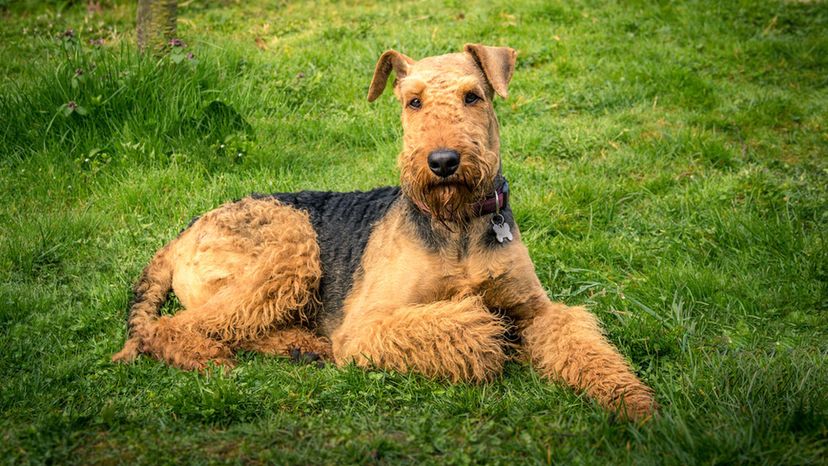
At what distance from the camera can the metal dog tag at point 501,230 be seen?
141 inches

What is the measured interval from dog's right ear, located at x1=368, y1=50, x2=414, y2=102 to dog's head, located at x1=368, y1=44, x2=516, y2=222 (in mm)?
166

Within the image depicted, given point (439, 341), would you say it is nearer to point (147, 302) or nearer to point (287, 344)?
point (287, 344)

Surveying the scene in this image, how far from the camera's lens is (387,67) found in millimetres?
4172

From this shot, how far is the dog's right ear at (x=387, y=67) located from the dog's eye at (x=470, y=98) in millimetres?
566

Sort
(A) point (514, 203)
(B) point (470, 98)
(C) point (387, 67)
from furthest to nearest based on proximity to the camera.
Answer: (A) point (514, 203), (C) point (387, 67), (B) point (470, 98)

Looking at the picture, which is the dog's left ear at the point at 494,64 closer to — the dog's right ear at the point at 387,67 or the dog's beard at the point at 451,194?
the dog's right ear at the point at 387,67

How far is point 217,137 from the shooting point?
5996 millimetres

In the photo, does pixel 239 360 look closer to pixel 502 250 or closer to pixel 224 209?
pixel 224 209

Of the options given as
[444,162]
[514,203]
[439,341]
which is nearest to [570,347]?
[439,341]

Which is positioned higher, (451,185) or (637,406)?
(451,185)

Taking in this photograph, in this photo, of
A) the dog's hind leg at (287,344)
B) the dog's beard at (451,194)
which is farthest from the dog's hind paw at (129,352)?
the dog's beard at (451,194)

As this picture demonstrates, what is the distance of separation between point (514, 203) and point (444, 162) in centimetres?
222

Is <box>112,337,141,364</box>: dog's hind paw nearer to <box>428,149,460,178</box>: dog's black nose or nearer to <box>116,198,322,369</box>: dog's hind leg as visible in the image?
<box>116,198,322,369</box>: dog's hind leg

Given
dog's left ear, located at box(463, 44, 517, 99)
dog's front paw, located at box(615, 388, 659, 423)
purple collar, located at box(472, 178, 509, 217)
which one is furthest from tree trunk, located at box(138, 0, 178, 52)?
dog's front paw, located at box(615, 388, 659, 423)
